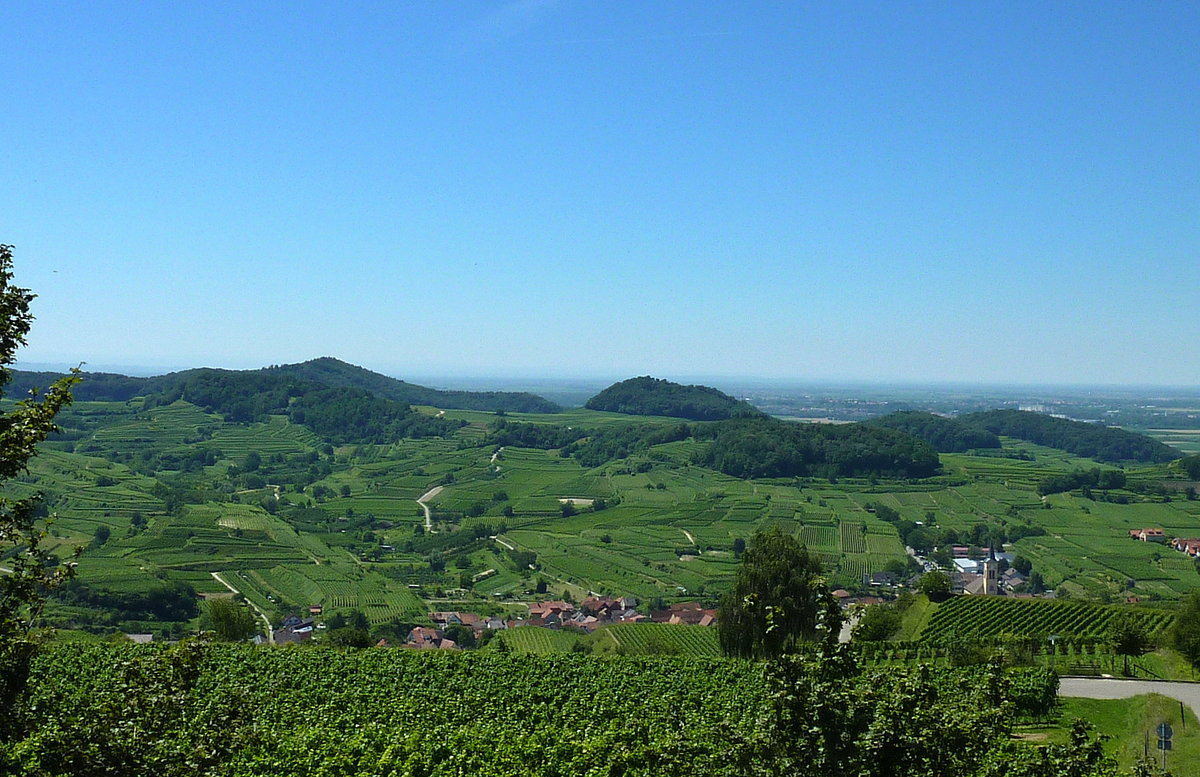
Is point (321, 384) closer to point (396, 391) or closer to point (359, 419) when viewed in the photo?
point (359, 419)

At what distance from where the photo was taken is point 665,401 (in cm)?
A: 16588

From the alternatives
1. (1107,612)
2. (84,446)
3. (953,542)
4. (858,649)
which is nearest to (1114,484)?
(953,542)

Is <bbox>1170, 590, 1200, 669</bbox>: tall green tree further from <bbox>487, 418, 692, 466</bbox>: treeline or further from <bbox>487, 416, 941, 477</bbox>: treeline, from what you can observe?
<bbox>487, 418, 692, 466</bbox>: treeline

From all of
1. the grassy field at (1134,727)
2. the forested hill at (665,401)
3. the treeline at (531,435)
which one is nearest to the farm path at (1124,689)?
the grassy field at (1134,727)

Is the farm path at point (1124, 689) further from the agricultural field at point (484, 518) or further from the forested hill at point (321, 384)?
the forested hill at point (321, 384)

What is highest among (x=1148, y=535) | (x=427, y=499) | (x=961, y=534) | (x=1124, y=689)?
(x=1124, y=689)

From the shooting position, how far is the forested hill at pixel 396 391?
17600cm

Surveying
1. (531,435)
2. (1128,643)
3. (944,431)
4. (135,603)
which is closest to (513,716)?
(1128,643)

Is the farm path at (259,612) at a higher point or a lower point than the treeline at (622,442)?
lower

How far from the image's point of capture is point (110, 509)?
254ft

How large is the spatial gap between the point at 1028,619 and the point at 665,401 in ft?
429

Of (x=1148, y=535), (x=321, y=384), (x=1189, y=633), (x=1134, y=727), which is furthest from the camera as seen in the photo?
(x=321, y=384)

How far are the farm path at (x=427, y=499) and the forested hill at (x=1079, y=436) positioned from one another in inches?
3984

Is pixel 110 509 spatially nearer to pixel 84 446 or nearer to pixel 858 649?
pixel 84 446
